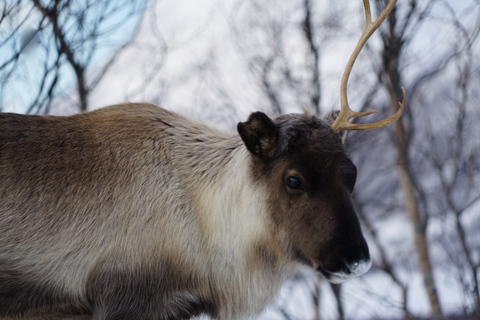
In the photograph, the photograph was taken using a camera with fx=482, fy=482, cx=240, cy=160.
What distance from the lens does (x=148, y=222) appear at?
13.2ft

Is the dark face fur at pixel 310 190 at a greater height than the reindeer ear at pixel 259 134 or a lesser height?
lesser

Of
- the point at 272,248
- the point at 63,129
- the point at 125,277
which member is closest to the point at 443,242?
the point at 272,248

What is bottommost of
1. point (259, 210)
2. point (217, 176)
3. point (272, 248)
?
point (272, 248)

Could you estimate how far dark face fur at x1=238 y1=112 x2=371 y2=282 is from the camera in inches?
142

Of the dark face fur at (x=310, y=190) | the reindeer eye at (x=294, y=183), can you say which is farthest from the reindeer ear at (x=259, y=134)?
the reindeer eye at (x=294, y=183)

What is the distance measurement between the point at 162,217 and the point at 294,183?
45.3 inches

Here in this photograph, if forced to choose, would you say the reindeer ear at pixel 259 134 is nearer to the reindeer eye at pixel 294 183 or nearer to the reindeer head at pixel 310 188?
the reindeer head at pixel 310 188

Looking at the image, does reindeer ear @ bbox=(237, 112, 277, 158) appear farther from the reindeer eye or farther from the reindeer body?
the reindeer eye

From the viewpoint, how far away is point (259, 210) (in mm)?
4188

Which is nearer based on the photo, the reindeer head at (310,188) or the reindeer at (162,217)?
the reindeer head at (310,188)

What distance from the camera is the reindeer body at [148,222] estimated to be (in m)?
3.87

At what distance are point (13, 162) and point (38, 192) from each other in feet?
1.11

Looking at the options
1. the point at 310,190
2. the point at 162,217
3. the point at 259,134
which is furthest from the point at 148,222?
the point at 310,190

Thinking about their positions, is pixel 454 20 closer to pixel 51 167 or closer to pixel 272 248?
pixel 272 248
